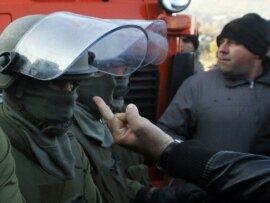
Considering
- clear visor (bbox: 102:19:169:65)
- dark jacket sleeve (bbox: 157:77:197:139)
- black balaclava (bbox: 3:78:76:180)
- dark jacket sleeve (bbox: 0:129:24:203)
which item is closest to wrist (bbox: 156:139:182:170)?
dark jacket sleeve (bbox: 0:129:24:203)

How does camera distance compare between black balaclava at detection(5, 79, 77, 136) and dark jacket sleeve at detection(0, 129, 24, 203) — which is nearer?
dark jacket sleeve at detection(0, 129, 24, 203)

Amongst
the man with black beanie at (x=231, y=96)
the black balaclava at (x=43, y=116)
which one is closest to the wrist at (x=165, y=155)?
the black balaclava at (x=43, y=116)

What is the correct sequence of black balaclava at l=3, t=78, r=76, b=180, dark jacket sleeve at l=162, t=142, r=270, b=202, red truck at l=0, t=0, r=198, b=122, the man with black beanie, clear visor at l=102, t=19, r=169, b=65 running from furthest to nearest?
red truck at l=0, t=0, r=198, b=122 < the man with black beanie < clear visor at l=102, t=19, r=169, b=65 < black balaclava at l=3, t=78, r=76, b=180 < dark jacket sleeve at l=162, t=142, r=270, b=202

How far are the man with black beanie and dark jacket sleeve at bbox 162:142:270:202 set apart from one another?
178 cm

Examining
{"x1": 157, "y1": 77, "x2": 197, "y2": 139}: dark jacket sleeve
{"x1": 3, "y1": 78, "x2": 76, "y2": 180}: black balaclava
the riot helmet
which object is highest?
the riot helmet

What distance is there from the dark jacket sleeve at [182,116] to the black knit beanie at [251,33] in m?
0.39

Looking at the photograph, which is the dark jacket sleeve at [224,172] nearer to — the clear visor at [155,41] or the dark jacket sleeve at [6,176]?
the dark jacket sleeve at [6,176]

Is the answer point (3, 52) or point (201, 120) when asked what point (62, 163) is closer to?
point (3, 52)

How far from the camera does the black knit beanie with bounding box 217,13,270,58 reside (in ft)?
12.1

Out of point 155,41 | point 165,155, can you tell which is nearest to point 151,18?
point 155,41

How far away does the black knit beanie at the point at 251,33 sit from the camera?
3689 mm

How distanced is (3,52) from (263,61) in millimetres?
1929

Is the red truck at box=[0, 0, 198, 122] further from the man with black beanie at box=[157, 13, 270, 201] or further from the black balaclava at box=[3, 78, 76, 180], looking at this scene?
the black balaclava at box=[3, 78, 76, 180]

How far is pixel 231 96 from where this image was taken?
363cm
